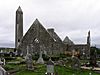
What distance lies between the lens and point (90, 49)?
76.6 meters

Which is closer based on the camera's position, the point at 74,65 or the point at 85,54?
the point at 74,65

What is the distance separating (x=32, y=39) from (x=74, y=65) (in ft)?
122

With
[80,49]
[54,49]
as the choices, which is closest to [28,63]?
[54,49]

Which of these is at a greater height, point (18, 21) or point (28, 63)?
point (18, 21)

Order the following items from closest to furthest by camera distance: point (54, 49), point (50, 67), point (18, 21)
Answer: point (50, 67), point (54, 49), point (18, 21)

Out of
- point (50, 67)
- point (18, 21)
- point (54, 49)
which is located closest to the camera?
point (50, 67)

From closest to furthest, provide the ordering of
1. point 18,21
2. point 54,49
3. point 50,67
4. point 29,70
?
1. point 50,67
2. point 29,70
3. point 54,49
4. point 18,21

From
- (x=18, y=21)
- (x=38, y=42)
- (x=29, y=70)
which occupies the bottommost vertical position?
(x=29, y=70)

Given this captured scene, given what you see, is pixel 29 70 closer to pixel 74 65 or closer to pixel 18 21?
pixel 74 65

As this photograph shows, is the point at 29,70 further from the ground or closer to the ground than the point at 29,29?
closer to the ground

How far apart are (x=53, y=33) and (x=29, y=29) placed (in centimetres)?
574

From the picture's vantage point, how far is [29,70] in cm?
3466

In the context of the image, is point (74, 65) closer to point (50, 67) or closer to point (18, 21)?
point (50, 67)

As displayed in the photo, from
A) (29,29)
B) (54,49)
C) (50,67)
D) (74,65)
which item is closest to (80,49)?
(54,49)
